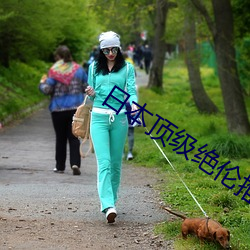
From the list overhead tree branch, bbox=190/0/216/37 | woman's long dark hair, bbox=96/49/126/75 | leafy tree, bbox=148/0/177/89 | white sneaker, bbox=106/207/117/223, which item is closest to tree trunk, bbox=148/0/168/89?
leafy tree, bbox=148/0/177/89

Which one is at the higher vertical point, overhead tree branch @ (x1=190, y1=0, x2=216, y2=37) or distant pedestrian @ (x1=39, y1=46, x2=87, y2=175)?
Answer: overhead tree branch @ (x1=190, y1=0, x2=216, y2=37)

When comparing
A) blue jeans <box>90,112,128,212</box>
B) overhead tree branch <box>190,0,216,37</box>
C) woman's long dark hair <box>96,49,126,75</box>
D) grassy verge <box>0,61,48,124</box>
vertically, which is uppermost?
overhead tree branch <box>190,0,216,37</box>

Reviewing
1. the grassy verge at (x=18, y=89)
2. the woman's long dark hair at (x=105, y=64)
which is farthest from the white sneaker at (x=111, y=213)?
the grassy verge at (x=18, y=89)

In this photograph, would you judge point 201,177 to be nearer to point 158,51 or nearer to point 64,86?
point 64,86

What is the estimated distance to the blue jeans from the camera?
7.25 metres

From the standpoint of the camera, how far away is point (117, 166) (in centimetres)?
758

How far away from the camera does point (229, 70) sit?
1617cm

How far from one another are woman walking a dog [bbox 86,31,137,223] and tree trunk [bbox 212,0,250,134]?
28.6 feet

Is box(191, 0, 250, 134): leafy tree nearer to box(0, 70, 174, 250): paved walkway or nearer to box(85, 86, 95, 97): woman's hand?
box(0, 70, 174, 250): paved walkway

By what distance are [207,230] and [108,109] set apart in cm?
185

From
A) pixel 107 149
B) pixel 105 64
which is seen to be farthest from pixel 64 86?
pixel 107 149

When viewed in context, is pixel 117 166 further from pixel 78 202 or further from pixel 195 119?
pixel 195 119

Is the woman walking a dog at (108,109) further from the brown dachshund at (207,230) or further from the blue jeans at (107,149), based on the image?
the brown dachshund at (207,230)

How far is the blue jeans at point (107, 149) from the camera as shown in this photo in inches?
285
